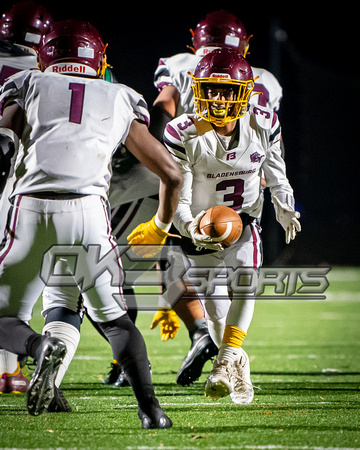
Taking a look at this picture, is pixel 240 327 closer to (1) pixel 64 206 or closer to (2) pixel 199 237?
(2) pixel 199 237

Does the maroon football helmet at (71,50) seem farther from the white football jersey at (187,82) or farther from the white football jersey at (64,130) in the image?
the white football jersey at (187,82)

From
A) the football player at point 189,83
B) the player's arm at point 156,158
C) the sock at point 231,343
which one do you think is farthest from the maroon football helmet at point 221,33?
the sock at point 231,343

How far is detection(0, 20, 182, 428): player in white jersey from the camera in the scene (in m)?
2.56

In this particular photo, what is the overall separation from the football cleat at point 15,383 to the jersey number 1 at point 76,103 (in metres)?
1.62

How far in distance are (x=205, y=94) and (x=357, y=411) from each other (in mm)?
1697

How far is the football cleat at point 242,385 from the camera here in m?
3.30

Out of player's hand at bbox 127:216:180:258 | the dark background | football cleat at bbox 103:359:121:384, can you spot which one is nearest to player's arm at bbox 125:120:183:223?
player's hand at bbox 127:216:180:258

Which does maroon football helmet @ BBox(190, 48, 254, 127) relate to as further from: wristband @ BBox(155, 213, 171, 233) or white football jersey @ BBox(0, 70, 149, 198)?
white football jersey @ BBox(0, 70, 149, 198)

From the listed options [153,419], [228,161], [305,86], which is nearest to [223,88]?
[228,161]

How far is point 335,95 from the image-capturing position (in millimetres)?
14578

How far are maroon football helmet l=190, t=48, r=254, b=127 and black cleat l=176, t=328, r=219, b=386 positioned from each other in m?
1.17

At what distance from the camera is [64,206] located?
2.56m

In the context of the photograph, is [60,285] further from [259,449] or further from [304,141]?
[304,141]

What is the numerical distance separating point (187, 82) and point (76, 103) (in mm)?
1810
